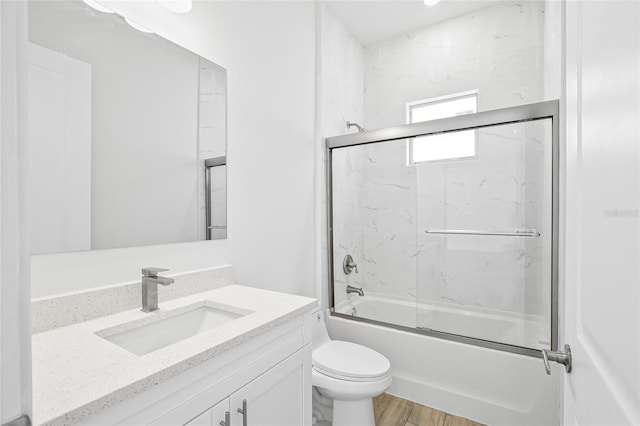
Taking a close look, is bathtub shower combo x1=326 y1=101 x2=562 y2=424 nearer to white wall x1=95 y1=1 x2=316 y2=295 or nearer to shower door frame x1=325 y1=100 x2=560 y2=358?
shower door frame x1=325 y1=100 x2=560 y2=358

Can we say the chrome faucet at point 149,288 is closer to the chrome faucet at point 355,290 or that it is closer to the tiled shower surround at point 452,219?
the tiled shower surround at point 452,219

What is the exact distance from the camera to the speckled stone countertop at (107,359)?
0.57 metres

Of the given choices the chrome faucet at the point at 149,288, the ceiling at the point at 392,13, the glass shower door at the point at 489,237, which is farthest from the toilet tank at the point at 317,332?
the ceiling at the point at 392,13

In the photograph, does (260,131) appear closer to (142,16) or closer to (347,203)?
(142,16)

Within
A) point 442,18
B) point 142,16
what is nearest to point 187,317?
point 142,16

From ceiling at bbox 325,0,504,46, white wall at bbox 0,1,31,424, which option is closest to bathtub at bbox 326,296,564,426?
white wall at bbox 0,1,31,424

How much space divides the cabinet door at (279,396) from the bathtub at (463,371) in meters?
1.02

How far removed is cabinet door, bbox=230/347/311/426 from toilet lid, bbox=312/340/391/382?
1.32 ft

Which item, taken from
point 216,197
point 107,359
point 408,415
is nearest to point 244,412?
point 107,359

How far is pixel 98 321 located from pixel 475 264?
2110mm

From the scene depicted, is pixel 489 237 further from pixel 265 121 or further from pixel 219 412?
pixel 219 412

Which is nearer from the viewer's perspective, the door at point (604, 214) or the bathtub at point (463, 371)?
the door at point (604, 214)

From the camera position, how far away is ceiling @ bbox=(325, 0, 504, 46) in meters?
2.43

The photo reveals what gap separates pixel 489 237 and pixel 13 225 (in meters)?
2.27
